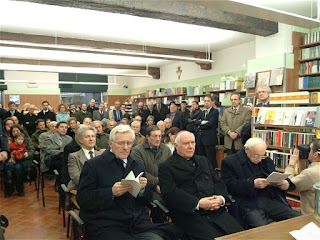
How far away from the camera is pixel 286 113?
4371mm

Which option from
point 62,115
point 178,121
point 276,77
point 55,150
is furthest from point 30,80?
point 276,77

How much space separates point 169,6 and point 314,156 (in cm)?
328

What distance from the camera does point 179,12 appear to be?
4816mm

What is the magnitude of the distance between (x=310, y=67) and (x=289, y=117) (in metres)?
2.12

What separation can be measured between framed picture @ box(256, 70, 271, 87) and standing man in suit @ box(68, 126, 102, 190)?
4.18 meters

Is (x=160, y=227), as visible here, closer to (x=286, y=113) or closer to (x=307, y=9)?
(x=286, y=113)

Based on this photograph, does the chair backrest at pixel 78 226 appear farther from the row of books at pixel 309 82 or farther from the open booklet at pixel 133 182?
the row of books at pixel 309 82

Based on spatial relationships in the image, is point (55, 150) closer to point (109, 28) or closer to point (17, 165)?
point (17, 165)

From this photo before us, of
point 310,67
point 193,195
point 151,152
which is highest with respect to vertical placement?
point 310,67

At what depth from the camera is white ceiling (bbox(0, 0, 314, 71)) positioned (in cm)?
538

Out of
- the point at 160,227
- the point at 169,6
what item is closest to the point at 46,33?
the point at 169,6

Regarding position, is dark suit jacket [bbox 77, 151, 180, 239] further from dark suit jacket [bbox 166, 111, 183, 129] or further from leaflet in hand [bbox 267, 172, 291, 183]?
dark suit jacket [bbox 166, 111, 183, 129]

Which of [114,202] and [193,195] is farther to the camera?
[193,195]

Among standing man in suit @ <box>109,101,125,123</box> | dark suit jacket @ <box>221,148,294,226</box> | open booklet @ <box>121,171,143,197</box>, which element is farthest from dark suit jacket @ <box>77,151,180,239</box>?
standing man in suit @ <box>109,101,125,123</box>
